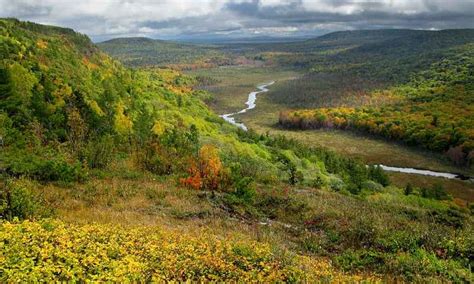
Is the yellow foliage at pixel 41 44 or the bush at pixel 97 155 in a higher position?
the yellow foliage at pixel 41 44

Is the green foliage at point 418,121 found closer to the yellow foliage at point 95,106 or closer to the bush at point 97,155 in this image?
the yellow foliage at point 95,106

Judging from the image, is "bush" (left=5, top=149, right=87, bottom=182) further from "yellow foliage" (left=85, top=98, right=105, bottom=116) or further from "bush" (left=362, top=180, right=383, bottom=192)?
"bush" (left=362, top=180, right=383, bottom=192)

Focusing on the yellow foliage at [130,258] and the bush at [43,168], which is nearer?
the yellow foliage at [130,258]

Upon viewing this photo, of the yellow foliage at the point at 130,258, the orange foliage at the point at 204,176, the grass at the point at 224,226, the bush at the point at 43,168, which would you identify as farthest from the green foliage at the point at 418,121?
the yellow foliage at the point at 130,258

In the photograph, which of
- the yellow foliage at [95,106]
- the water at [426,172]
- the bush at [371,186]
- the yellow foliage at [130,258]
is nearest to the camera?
the yellow foliage at [130,258]

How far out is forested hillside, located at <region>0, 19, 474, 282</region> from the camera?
12359 mm

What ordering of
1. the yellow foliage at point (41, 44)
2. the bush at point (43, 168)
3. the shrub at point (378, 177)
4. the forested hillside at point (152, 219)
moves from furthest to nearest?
the shrub at point (378, 177) → the yellow foliage at point (41, 44) → the bush at point (43, 168) → the forested hillside at point (152, 219)

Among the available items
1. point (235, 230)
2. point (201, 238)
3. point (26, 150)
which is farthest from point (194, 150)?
point (201, 238)

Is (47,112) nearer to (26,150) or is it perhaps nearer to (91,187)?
(26,150)

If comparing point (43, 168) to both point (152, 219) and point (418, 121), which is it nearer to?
point (152, 219)

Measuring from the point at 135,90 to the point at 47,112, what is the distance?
47854mm

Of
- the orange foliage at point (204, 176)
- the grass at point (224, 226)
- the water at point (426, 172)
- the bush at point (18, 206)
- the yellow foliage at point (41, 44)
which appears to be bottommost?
the water at point (426, 172)

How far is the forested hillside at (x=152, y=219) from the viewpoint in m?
12.4

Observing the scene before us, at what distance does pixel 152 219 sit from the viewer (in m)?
20.4
